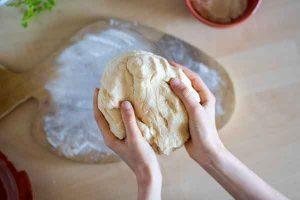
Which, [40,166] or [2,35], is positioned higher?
[2,35]

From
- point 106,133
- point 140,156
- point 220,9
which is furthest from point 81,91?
point 220,9

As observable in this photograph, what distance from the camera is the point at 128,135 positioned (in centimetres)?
74

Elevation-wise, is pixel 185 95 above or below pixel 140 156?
above

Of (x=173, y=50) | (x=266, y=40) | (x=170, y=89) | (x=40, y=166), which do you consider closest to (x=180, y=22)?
(x=173, y=50)

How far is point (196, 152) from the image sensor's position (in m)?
0.81

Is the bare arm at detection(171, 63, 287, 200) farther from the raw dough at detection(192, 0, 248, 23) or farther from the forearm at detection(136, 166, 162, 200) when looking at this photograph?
the raw dough at detection(192, 0, 248, 23)

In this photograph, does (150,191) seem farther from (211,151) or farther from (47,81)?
(47,81)

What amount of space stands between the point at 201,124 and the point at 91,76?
42cm

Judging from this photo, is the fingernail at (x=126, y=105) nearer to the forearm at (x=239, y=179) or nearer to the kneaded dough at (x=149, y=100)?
the kneaded dough at (x=149, y=100)

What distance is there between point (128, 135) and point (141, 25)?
424mm

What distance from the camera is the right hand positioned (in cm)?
75

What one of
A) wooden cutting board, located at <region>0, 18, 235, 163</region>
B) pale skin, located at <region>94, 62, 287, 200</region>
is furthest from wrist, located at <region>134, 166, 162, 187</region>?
wooden cutting board, located at <region>0, 18, 235, 163</region>

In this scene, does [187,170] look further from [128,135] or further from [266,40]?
[266,40]

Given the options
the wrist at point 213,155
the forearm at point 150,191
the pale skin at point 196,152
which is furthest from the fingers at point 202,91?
the forearm at point 150,191
